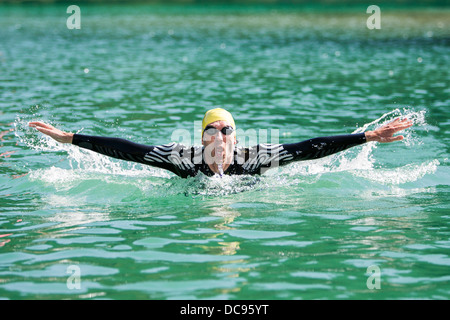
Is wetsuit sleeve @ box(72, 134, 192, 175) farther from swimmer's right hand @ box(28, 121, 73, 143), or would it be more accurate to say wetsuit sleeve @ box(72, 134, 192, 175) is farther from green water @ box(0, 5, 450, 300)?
green water @ box(0, 5, 450, 300)

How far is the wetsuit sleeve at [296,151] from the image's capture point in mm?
8562

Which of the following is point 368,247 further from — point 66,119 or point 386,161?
point 66,119

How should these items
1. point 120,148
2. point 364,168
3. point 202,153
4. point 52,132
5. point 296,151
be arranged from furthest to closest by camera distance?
point 364,168, point 202,153, point 296,151, point 120,148, point 52,132

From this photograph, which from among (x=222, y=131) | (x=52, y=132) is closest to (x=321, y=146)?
(x=222, y=131)

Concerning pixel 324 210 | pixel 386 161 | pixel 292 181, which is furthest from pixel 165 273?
pixel 386 161

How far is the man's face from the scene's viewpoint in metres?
8.82

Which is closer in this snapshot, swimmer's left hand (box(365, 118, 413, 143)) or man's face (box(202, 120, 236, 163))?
swimmer's left hand (box(365, 118, 413, 143))

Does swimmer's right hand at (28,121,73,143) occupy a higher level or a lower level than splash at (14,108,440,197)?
higher

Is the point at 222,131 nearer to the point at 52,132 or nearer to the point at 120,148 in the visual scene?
the point at 120,148

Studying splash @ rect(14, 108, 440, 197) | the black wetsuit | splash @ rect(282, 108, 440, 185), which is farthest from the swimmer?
splash @ rect(282, 108, 440, 185)

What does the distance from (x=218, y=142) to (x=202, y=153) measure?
40 centimetres

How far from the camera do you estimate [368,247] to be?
7109mm

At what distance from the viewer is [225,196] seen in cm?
920

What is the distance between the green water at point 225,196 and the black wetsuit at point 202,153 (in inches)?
8.9
